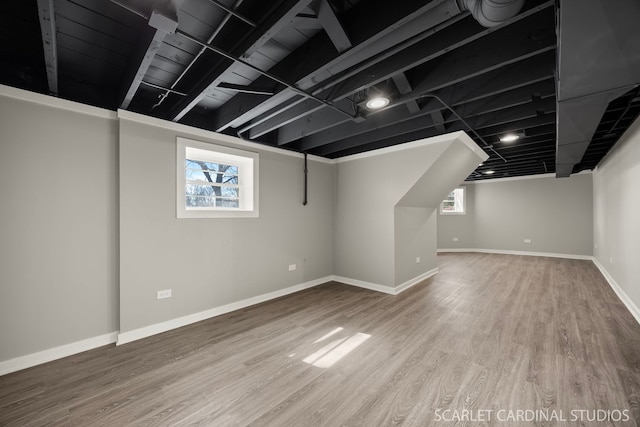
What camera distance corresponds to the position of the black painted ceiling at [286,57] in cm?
151

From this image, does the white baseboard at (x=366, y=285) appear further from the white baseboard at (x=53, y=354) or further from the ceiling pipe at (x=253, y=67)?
the white baseboard at (x=53, y=354)

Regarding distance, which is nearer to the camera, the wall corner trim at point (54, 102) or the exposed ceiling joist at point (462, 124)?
the wall corner trim at point (54, 102)

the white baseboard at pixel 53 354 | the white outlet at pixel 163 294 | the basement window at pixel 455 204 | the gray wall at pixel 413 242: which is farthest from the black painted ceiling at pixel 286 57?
the basement window at pixel 455 204

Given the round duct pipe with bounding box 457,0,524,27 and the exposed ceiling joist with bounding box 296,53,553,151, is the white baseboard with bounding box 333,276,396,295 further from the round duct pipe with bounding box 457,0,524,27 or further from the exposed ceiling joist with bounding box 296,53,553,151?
the round duct pipe with bounding box 457,0,524,27

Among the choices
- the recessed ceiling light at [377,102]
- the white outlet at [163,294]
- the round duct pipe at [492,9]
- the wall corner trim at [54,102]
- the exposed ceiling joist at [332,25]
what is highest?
the exposed ceiling joist at [332,25]

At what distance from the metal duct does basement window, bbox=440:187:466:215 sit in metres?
7.04

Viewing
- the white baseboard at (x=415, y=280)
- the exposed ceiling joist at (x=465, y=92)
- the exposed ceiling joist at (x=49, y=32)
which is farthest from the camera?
the white baseboard at (x=415, y=280)

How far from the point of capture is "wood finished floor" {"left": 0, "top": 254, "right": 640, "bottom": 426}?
174cm

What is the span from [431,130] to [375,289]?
8.82 ft

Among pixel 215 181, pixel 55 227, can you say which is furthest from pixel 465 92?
pixel 55 227

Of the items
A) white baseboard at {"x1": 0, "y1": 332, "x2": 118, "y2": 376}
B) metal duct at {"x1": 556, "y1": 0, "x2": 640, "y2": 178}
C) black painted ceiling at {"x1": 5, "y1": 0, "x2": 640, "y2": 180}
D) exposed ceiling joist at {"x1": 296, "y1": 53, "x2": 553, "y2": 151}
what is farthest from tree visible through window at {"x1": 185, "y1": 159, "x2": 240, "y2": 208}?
metal duct at {"x1": 556, "y1": 0, "x2": 640, "y2": 178}

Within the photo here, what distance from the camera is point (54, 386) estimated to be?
2.00 meters

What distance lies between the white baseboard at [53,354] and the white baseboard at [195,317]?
0.14 m

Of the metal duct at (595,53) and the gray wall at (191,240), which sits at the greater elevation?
the metal duct at (595,53)
